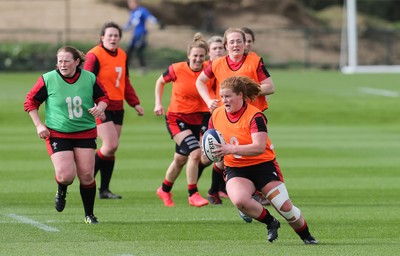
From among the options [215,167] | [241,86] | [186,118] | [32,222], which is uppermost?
[241,86]

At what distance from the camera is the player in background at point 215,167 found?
13539 mm

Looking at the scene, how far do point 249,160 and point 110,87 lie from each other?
4.18 metres

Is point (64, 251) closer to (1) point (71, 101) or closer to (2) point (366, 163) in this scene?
(1) point (71, 101)

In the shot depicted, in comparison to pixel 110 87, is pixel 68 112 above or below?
above

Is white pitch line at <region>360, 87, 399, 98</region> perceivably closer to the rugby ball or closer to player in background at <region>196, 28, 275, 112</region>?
player in background at <region>196, 28, 275, 112</region>

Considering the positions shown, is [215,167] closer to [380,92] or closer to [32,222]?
[32,222]

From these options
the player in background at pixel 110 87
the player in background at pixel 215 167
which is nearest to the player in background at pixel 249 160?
the player in background at pixel 215 167

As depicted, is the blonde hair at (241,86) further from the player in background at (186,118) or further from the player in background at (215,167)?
the player in background at (186,118)

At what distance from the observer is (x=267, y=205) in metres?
13.5

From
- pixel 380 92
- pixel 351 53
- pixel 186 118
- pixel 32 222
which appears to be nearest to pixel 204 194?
pixel 186 118

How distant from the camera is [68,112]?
11.5 meters

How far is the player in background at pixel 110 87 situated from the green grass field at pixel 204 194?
0.52 meters

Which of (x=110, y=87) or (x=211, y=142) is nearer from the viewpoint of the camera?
(x=211, y=142)

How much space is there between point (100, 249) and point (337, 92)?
22.7 m
